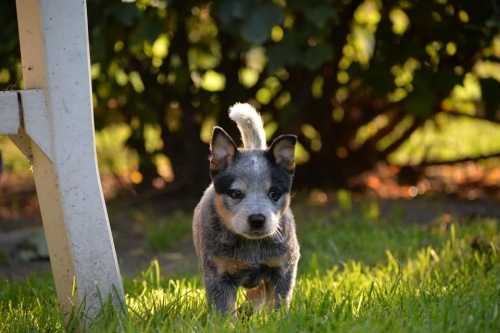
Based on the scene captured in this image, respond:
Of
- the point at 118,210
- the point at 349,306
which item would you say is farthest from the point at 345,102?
the point at 349,306

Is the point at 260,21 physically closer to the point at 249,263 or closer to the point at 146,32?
the point at 146,32

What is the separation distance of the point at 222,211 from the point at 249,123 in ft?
2.06

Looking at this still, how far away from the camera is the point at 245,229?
3.68 meters

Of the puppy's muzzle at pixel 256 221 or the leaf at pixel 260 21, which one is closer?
the puppy's muzzle at pixel 256 221

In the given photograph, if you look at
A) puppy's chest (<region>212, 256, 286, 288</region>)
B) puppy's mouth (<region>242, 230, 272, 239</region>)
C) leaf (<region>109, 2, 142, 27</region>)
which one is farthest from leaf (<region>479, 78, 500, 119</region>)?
puppy's mouth (<region>242, 230, 272, 239</region>)

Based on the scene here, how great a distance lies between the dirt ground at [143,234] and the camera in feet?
18.4

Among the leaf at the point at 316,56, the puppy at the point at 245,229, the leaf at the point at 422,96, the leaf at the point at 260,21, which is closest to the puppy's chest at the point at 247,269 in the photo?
the puppy at the point at 245,229

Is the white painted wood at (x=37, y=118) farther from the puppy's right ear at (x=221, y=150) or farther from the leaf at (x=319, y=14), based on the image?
the leaf at (x=319, y=14)

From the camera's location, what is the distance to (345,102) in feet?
26.1

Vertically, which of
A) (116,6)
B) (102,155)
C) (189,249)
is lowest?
(189,249)

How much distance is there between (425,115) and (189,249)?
2432mm

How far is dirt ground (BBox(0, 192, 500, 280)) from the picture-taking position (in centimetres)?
561

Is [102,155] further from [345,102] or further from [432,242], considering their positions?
[432,242]

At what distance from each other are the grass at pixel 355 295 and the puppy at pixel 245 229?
0.53 ft
